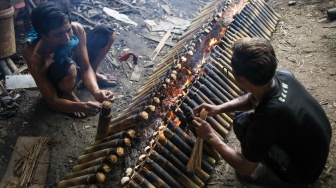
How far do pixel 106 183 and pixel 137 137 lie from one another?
0.72 m

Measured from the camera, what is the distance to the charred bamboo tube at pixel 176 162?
4117 mm

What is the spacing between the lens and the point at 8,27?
23.0 feet

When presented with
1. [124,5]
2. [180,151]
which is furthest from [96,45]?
[124,5]

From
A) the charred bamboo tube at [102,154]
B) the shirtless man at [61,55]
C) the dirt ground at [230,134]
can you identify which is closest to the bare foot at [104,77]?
the dirt ground at [230,134]

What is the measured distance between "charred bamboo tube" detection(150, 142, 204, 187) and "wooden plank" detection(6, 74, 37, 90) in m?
3.78

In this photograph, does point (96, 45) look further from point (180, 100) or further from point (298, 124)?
point (298, 124)

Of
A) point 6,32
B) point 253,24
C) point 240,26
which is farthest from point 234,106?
point 6,32

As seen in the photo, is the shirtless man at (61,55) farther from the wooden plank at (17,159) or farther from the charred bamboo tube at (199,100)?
the charred bamboo tube at (199,100)

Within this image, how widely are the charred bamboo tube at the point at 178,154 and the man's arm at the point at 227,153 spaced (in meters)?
0.44

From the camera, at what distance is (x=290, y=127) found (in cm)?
325

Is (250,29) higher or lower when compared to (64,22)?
lower

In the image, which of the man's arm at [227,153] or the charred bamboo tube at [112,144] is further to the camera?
the charred bamboo tube at [112,144]

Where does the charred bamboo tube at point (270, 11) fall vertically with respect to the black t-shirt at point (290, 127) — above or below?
below

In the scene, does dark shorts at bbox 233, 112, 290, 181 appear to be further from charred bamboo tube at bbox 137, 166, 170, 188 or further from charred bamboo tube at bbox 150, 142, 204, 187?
charred bamboo tube at bbox 137, 166, 170, 188
